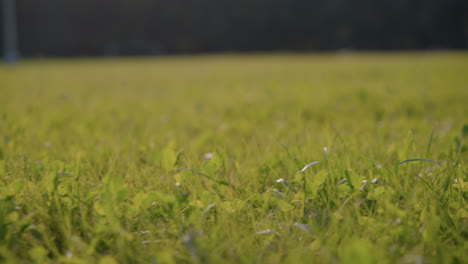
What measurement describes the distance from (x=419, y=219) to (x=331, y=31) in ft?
84.4

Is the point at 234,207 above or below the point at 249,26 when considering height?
below

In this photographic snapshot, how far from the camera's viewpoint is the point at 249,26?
24859mm

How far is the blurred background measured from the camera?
24.1m

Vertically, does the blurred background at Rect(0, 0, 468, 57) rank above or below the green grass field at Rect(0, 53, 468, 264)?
above

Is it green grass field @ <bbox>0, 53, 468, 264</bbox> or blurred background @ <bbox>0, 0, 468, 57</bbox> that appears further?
blurred background @ <bbox>0, 0, 468, 57</bbox>

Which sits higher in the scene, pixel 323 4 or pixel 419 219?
pixel 323 4

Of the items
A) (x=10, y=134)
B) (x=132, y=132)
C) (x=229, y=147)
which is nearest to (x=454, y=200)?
(x=229, y=147)

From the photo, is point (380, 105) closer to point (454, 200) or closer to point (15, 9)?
point (454, 200)

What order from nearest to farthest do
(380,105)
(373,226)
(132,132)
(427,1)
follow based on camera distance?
(373,226) < (132,132) < (380,105) < (427,1)

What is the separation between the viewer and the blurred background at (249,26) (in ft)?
79.0

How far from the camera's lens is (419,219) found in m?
0.79

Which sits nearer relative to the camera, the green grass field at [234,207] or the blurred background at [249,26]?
the green grass field at [234,207]

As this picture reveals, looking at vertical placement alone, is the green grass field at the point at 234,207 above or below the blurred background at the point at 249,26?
below

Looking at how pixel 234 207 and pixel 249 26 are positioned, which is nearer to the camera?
pixel 234 207
